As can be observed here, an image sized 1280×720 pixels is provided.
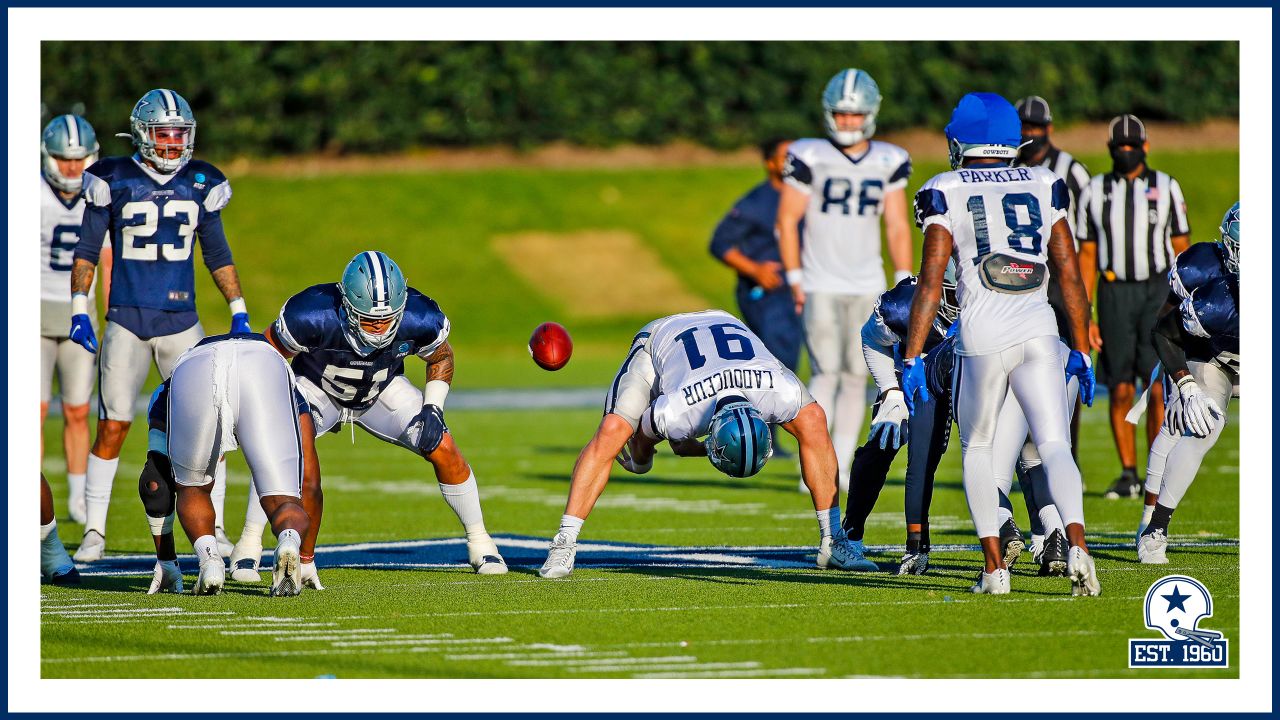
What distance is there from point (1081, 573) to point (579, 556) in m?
2.64

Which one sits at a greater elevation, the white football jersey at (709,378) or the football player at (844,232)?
the football player at (844,232)

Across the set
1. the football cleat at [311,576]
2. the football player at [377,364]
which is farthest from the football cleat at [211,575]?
the football player at [377,364]

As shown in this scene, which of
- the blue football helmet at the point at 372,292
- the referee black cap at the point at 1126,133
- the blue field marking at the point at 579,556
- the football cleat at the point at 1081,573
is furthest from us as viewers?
the referee black cap at the point at 1126,133

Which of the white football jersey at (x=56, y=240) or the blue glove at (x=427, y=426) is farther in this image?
the white football jersey at (x=56, y=240)

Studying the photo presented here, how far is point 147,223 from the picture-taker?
8.66 meters

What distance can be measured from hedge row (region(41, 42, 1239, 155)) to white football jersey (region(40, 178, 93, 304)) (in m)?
19.4

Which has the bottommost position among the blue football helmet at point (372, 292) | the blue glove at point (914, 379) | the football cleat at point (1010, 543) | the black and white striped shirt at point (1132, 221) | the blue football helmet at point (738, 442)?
the football cleat at point (1010, 543)

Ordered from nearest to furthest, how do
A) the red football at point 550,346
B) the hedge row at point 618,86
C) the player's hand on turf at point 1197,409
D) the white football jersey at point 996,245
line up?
the white football jersey at point 996,245
the player's hand on turf at point 1197,409
the red football at point 550,346
the hedge row at point 618,86

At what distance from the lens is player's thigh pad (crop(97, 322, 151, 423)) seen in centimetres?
874

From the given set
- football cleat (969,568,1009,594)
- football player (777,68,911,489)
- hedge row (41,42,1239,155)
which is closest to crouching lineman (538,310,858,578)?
football cleat (969,568,1009,594)

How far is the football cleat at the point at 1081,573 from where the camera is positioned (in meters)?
6.79

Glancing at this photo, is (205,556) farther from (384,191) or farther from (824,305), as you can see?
(384,191)

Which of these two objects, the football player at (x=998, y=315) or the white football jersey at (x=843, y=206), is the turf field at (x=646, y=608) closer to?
the football player at (x=998, y=315)

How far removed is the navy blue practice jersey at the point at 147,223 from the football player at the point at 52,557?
4.13 feet
